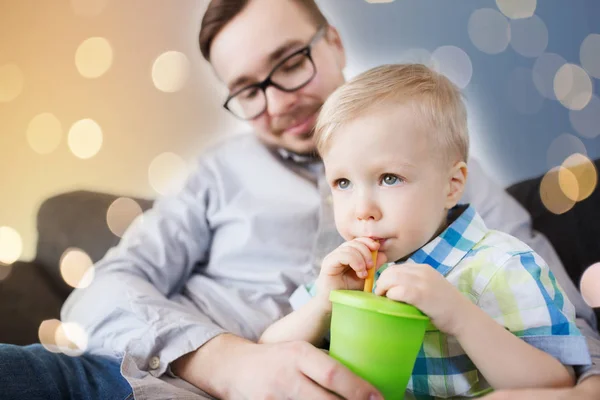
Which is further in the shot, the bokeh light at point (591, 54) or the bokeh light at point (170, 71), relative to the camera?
the bokeh light at point (170, 71)

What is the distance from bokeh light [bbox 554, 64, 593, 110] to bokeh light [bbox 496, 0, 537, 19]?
0.14 meters

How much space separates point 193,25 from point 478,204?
0.76m

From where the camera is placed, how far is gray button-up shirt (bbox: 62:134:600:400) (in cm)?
116

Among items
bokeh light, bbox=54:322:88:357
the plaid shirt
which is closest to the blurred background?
bokeh light, bbox=54:322:88:357

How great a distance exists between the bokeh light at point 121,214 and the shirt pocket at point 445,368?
0.78 metres

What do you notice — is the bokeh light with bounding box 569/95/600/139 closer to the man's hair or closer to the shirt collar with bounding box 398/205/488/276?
the shirt collar with bounding box 398/205/488/276

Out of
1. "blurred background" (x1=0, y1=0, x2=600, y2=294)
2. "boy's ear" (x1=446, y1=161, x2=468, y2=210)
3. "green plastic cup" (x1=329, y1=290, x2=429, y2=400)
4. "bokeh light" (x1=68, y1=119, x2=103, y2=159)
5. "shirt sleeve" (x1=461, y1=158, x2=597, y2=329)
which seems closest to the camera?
"green plastic cup" (x1=329, y1=290, x2=429, y2=400)

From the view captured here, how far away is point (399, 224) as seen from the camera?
35.9 inches

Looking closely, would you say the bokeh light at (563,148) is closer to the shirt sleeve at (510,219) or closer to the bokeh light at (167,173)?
the shirt sleeve at (510,219)

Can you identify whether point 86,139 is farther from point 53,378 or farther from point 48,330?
point 53,378

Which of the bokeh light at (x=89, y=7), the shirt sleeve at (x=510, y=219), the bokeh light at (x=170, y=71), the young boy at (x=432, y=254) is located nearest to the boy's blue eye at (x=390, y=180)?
the young boy at (x=432, y=254)

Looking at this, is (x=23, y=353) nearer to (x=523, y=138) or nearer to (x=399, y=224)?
(x=399, y=224)

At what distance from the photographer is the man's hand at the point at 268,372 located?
31.8 inches

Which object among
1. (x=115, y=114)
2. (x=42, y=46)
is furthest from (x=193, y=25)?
(x=42, y=46)
